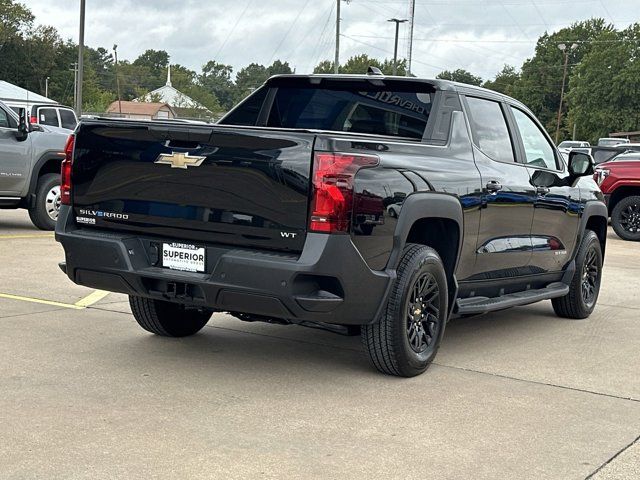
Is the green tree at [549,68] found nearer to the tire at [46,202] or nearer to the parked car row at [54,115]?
the parked car row at [54,115]

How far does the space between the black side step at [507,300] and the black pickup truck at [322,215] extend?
0.07 ft

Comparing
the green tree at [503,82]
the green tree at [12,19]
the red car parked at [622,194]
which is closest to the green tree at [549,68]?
the green tree at [503,82]

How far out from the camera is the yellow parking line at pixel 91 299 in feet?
25.8

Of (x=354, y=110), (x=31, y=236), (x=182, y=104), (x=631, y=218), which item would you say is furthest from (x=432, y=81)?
(x=182, y=104)

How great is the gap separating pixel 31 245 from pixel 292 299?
7.41 meters

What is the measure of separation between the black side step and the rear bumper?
1.19 m

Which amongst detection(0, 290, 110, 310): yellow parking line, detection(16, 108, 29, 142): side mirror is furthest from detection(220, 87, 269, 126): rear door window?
detection(16, 108, 29, 142): side mirror

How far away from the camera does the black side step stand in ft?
21.0

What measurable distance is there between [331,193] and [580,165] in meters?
3.57

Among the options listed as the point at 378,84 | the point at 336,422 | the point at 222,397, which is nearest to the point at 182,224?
the point at 222,397

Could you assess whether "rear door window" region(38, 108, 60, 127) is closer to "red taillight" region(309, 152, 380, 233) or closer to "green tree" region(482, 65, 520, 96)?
"red taillight" region(309, 152, 380, 233)

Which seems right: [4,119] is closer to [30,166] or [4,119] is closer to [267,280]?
[30,166]

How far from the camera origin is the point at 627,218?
55.5 feet

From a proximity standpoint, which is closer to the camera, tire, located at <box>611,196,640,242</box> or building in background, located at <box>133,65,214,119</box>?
tire, located at <box>611,196,640,242</box>
